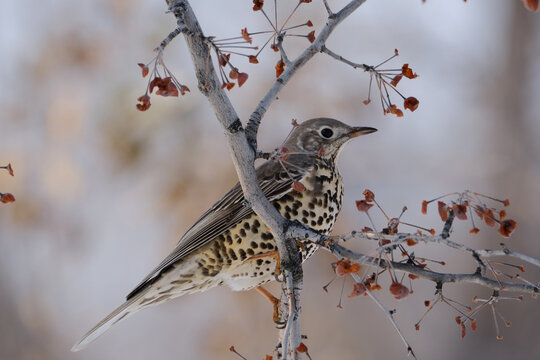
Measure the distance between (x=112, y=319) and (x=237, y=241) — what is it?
84 centimetres

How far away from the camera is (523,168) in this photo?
707 centimetres

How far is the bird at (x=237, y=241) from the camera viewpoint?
3.29 metres

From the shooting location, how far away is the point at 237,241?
3346mm

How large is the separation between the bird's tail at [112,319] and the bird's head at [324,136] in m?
1.31

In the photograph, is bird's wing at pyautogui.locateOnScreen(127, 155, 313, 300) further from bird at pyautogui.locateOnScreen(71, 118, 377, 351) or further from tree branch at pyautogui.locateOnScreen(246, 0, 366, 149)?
tree branch at pyautogui.locateOnScreen(246, 0, 366, 149)

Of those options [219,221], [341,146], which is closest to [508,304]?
[341,146]

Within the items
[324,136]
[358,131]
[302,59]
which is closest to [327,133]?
[324,136]

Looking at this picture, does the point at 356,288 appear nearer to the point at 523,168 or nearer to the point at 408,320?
the point at 408,320

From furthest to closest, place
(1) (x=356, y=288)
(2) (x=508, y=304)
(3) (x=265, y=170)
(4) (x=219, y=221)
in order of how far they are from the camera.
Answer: (2) (x=508, y=304)
(3) (x=265, y=170)
(4) (x=219, y=221)
(1) (x=356, y=288)

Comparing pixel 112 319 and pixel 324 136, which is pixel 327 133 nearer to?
pixel 324 136

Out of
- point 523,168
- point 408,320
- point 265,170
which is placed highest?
point 523,168

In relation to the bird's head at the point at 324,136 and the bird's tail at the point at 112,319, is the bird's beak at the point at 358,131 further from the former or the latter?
the bird's tail at the point at 112,319

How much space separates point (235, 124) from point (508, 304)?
18.0ft

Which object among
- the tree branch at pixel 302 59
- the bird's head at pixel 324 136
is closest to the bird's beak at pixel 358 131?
the bird's head at pixel 324 136
